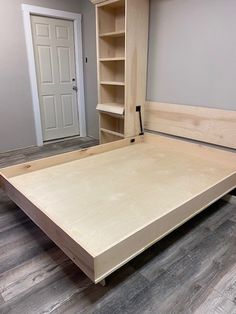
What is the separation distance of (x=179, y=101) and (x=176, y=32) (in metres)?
0.77

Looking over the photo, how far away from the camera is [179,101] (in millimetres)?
2898

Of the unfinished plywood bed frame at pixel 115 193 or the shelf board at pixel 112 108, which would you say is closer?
the unfinished plywood bed frame at pixel 115 193

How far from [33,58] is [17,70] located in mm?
317

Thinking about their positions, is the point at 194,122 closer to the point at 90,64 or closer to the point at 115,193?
the point at 115,193

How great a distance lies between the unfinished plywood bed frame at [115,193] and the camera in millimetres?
1366

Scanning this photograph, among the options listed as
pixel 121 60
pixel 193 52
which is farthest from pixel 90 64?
pixel 193 52

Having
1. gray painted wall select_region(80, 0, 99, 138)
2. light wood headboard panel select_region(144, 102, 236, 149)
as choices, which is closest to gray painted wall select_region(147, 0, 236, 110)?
light wood headboard panel select_region(144, 102, 236, 149)

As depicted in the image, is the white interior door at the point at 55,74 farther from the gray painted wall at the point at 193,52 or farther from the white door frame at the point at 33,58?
the gray painted wall at the point at 193,52

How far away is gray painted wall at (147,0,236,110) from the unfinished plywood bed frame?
1.19 ft

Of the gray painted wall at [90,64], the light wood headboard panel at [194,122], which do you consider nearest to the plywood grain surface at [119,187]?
the light wood headboard panel at [194,122]

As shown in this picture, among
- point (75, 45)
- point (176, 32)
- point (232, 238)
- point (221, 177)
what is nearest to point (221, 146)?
point (221, 177)

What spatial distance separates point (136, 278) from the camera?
1513mm

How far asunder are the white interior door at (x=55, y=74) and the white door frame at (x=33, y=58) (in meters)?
0.08

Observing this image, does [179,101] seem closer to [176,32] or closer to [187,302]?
[176,32]
